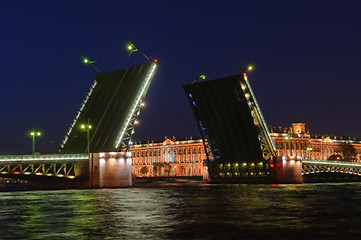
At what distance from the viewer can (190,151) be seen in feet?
495

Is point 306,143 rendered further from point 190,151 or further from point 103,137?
point 103,137

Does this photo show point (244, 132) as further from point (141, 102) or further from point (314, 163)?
point (314, 163)

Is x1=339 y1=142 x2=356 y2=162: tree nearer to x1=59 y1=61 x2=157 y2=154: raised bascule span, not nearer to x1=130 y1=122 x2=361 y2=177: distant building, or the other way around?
x1=130 y1=122 x2=361 y2=177: distant building

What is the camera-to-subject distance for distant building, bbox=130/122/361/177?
146250 mm

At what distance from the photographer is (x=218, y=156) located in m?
74.6

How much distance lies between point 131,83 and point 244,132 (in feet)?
53.6

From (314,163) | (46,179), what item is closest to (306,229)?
(46,179)

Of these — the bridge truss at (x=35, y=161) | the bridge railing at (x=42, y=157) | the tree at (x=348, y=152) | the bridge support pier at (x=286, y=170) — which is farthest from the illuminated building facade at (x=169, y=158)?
the bridge railing at (x=42, y=157)

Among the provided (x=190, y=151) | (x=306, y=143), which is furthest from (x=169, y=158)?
(x=306, y=143)

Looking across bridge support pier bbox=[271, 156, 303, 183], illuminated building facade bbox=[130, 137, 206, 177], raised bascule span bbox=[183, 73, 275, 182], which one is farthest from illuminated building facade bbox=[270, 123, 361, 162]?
raised bascule span bbox=[183, 73, 275, 182]

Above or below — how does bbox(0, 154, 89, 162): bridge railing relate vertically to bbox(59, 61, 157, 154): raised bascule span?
below

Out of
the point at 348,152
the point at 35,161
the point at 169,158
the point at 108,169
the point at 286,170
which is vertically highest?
the point at 169,158

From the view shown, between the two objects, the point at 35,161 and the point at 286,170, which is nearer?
the point at 35,161

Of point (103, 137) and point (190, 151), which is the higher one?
point (190, 151)
